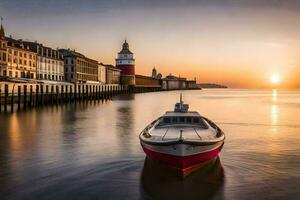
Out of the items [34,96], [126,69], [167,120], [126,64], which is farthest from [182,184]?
[126,69]

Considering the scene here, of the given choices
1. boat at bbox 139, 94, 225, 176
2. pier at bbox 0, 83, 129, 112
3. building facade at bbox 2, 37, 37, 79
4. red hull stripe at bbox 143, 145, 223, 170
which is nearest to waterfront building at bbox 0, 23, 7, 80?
building facade at bbox 2, 37, 37, 79

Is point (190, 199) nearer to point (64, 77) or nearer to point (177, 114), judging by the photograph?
point (177, 114)

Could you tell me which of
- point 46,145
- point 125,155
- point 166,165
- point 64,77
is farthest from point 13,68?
point 166,165

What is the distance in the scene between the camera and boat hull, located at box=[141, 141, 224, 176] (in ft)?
50.5

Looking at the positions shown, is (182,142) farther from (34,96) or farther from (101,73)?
(101,73)

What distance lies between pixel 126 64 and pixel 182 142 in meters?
161

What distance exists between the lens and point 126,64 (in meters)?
174

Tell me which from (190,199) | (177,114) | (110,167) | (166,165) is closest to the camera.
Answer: (190,199)

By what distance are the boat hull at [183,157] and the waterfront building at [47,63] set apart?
85.5 m

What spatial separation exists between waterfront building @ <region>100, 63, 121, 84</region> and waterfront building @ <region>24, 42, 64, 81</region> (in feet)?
146

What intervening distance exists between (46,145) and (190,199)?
50.4 ft

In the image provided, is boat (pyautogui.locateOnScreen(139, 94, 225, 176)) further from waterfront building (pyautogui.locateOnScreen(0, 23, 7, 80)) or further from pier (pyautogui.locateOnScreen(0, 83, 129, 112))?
waterfront building (pyautogui.locateOnScreen(0, 23, 7, 80))

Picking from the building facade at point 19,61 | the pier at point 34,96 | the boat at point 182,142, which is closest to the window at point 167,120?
the boat at point 182,142

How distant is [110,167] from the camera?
63.2ft
